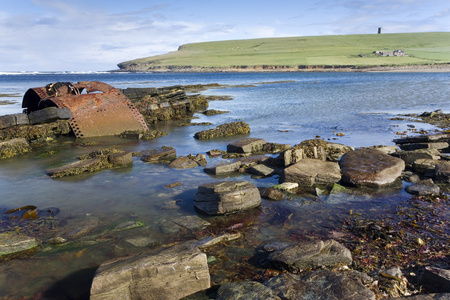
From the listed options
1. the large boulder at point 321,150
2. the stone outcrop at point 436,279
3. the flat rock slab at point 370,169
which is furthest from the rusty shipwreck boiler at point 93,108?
the stone outcrop at point 436,279

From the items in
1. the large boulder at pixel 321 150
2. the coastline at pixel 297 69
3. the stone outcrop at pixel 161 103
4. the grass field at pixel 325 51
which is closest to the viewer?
the large boulder at pixel 321 150

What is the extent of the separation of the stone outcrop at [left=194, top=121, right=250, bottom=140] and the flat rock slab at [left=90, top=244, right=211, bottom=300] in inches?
339

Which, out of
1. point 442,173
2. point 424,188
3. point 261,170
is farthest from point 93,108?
point 442,173

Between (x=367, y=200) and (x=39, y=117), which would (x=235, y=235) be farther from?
(x=39, y=117)

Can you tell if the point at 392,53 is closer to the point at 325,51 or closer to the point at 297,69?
the point at 325,51

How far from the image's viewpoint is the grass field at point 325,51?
92.4 m

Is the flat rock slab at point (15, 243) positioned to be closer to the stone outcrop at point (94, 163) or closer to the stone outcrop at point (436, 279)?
the stone outcrop at point (94, 163)

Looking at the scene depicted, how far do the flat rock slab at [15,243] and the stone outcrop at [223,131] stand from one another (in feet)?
25.6

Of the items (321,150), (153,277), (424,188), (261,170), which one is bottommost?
(424,188)

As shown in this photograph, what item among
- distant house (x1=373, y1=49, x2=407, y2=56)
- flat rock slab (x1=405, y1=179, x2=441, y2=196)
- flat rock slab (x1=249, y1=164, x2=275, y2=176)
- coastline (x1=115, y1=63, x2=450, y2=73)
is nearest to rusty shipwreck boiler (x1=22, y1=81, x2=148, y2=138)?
flat rock slab (x1=249, y1=164, x2=275, y2=176)

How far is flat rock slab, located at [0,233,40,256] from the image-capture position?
455 centimetres

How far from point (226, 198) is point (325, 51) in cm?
11807

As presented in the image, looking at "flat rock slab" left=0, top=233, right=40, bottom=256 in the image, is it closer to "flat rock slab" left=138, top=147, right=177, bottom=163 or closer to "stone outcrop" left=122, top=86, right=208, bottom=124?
"flat rock slab" left=138, top=147, right=177, bottom=163

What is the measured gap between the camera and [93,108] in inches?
509
